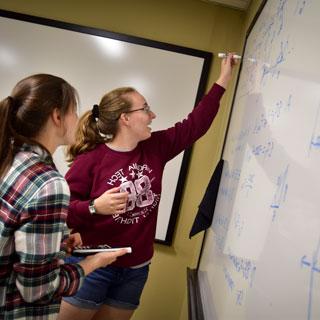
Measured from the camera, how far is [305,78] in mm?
666

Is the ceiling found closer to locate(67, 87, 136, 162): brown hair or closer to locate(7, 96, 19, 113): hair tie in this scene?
locate(67, 87, 136, 162): brown hair

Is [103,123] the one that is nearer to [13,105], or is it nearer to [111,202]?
[111,202]

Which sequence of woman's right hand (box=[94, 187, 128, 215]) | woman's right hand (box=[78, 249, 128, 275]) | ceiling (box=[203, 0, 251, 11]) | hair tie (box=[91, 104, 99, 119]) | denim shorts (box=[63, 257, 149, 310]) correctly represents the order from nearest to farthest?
woman's right hand (box=[78, 249, 128, 275]) < woman's right hand (box=[94, 187, 128, 215]) < denim shorts (box=[63, 257, 149, 310]) < hair tie (box=[91, 104, 99, 119]) < ceiling (box=[203, 0, 251, 11])

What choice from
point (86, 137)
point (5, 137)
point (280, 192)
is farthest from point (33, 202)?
point (86, 137)

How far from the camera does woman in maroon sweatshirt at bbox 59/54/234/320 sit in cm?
128

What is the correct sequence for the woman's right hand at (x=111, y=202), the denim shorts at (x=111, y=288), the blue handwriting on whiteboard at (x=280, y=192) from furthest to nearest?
the denim shorts at (x=111, y=288)
the woman's right hand at (x=111, y=202)
the blue handwriting on whiteboard at (x=280, y=192)

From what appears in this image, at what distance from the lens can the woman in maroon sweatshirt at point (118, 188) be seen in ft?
4.19

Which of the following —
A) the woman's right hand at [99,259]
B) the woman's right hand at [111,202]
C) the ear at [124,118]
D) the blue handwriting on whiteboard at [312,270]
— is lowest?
the woman's right hand at [99,259]

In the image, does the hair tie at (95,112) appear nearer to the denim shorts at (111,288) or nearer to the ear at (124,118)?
the ear at (124,118)

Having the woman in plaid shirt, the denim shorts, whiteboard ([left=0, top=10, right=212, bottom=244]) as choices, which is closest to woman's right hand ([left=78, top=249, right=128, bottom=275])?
the woman in plaid shirt

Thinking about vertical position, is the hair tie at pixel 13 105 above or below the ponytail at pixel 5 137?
above

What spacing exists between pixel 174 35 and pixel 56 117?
1.47 m

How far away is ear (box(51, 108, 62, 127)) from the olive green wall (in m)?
1.34

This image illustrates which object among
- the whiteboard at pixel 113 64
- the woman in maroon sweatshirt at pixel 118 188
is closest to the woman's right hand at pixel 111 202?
the woman in maroon sweatshirt at pixel 118 188
